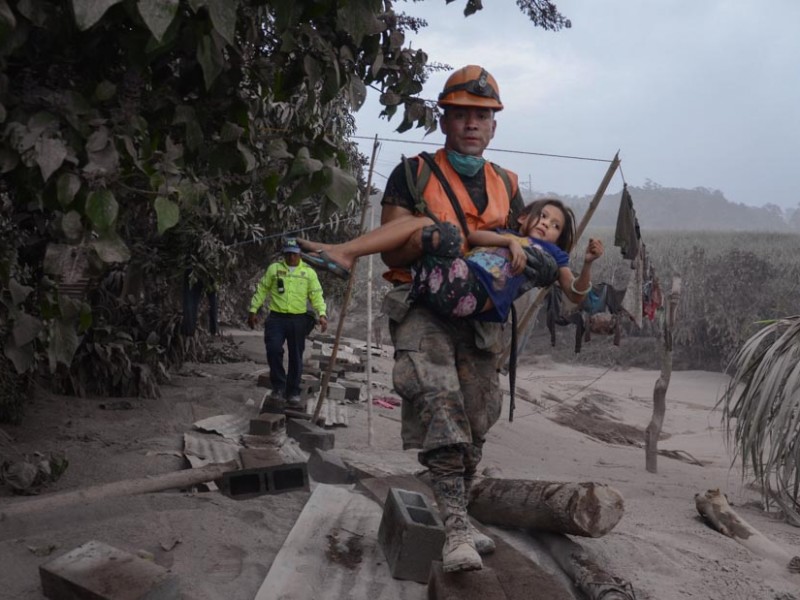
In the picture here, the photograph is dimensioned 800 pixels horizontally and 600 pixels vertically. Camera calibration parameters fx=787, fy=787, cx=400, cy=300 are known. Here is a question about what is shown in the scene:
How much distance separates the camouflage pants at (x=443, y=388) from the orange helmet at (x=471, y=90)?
0.91 metres

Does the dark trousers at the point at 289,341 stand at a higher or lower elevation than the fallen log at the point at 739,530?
higher

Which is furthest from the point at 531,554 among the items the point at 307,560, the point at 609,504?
the point at 307,560

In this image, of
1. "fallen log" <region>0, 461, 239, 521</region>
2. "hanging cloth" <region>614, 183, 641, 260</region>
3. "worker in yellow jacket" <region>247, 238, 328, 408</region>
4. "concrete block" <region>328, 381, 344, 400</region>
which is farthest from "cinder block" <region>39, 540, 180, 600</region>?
"concrete block" <region>328, 381, 344, 400</region>

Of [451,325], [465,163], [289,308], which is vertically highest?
[465,163]

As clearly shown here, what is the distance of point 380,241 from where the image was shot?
3.16 meters

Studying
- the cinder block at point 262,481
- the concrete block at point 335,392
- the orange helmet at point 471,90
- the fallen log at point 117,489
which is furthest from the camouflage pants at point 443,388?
the concrete block at point 335,392

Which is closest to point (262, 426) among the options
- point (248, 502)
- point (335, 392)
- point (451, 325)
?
point (248, 502)

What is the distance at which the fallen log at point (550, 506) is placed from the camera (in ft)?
12.3

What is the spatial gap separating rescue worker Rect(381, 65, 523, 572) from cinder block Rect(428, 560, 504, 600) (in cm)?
15

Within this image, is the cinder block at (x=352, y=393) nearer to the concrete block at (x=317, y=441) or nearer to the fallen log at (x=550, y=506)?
the concrete block at (x=317, y=441)

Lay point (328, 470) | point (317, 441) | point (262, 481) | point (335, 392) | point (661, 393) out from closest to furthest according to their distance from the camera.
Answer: point (262, 481) < point (328, 470) < point (317, 441) < point (661, 393) < point (335, 392)

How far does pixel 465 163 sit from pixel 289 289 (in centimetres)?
535

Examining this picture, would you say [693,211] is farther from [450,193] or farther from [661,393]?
[450,193]

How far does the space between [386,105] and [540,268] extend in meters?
1.02
